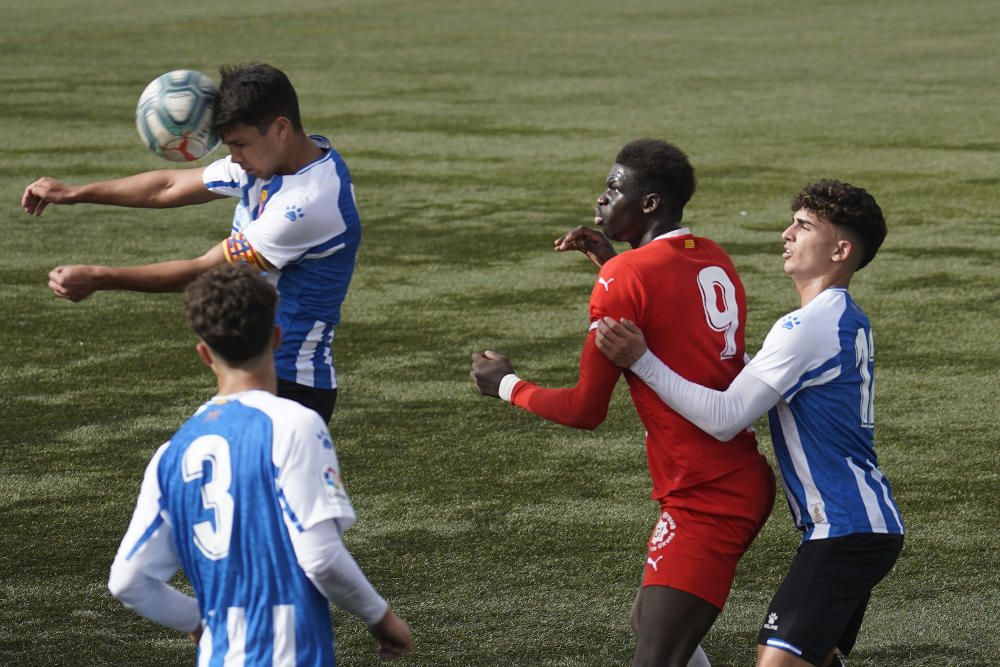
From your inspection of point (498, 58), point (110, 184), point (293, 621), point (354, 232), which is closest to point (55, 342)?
point (110, 184)

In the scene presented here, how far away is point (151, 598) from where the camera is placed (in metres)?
3.06

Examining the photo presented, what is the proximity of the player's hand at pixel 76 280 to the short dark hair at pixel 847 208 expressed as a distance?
187cm

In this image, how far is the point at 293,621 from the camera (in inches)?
117

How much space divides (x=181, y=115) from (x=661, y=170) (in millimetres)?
1843

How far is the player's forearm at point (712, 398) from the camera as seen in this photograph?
12.5 feet

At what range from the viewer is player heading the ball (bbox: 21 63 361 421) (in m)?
4.61

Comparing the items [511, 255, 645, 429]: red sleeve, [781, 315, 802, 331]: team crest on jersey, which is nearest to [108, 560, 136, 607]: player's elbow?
[511, 255, 645, 429]: red sleeve

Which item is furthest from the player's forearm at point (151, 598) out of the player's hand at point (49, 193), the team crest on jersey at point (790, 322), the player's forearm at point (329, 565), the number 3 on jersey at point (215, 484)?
the player's hand at point (49, 193)

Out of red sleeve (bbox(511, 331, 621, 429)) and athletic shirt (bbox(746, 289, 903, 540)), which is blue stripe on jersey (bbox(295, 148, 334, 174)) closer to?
red sleeve (bbox(511, 331, 621, 429))

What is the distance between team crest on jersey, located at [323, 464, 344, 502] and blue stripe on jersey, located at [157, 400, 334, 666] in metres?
0.10

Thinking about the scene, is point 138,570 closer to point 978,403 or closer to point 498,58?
point 978,403

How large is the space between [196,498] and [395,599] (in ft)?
8.31

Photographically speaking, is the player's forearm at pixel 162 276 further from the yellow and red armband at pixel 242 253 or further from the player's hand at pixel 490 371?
the player's hand at pixel 490 371

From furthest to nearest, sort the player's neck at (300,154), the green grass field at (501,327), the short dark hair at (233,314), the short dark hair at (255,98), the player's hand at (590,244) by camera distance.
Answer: the green grass field at (501,327) < the player's neck at (300,154) < the short dark hair at (255,98) < the player's hand at (590,244) < the short dark hair at (233,314)
